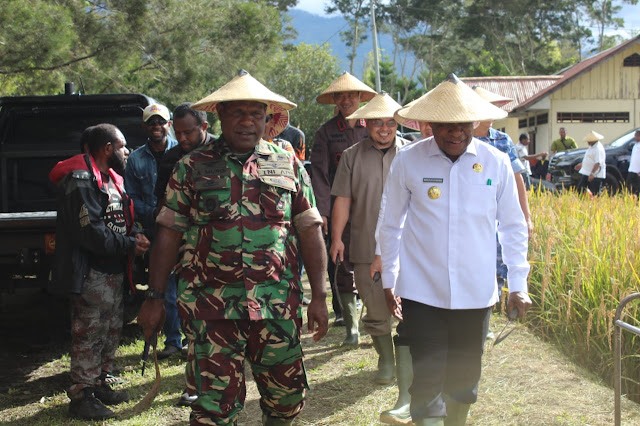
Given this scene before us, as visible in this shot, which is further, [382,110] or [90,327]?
[382,110]

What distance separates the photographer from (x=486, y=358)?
5797 mm

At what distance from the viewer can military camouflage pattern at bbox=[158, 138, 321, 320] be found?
3.31 metres

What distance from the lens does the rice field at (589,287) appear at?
18.5 ft

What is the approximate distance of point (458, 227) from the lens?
3.56 meters

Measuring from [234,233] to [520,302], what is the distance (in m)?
1.46

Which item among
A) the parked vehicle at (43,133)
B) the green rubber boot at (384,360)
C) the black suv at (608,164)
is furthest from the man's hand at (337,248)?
the black suv at (608,164)

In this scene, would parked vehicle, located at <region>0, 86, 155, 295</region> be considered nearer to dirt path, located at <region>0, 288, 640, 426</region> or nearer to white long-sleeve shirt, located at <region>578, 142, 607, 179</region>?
dirt path, located at <region>0, 288, 640, 426</region>

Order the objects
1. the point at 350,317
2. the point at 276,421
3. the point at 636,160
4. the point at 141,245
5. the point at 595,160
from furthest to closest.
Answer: the point at 595,160 < the point at 636,160 < the point at 350,317 < the point at 141,245 < the point at 276,421

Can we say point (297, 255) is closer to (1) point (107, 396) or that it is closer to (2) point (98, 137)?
(2) point (98, 137)

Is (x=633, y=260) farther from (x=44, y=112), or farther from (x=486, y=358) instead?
(x=44, y=112)

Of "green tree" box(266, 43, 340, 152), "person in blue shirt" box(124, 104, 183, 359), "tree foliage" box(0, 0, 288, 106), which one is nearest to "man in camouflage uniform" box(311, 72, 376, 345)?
"person in blue shirt" box(124, 104, 183, 359)

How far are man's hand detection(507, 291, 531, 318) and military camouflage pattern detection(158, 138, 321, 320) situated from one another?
1.08 m

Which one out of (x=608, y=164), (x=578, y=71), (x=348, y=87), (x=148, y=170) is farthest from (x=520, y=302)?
(x=578, y=71)

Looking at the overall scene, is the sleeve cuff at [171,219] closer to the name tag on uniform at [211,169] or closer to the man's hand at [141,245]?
the name tag on uniform at [211,169]
